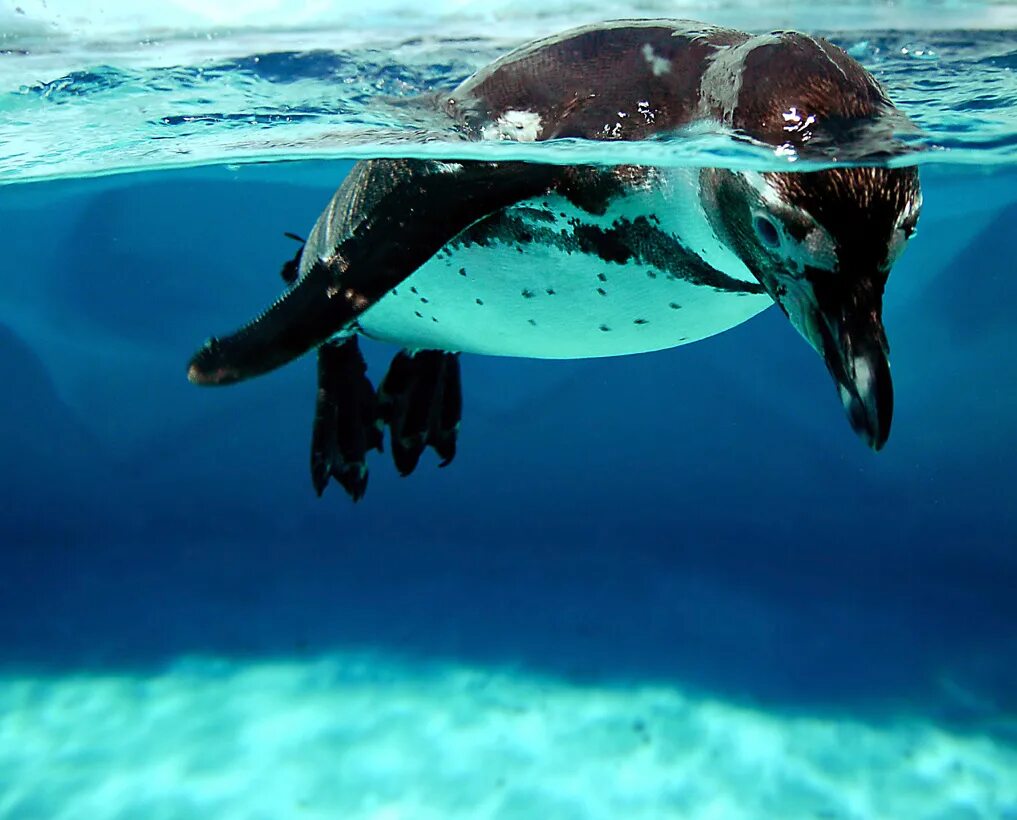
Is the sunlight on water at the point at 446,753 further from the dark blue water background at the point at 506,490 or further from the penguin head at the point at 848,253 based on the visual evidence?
the penguin head at the point at 848,253

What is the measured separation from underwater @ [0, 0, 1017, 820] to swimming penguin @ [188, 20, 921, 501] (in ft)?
0.04

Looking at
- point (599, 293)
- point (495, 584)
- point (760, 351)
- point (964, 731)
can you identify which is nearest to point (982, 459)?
point (760, 351)

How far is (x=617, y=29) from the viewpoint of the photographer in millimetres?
2334

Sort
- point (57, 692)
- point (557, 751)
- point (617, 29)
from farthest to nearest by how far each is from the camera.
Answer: point (57, 692)
point (557, 751)
point (617, 29)

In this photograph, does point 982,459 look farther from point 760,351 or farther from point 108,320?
point 108,320

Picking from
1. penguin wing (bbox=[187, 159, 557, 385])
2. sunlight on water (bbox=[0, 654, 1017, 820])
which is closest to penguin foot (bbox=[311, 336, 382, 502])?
penguin wing (bbox=[187, 159, 557, 385])

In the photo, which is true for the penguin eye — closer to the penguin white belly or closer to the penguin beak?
the penguin beak

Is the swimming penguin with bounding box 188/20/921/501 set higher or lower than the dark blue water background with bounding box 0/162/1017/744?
higher

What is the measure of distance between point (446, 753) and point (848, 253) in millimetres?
4841

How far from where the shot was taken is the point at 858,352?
5.21 feet

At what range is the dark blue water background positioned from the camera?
7.39 meters

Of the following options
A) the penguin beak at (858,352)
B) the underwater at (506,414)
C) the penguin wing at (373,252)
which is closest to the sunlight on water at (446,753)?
the underwater at (506,414)

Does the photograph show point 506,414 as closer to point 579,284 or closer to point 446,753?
point 446,753

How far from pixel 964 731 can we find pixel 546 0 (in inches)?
211
